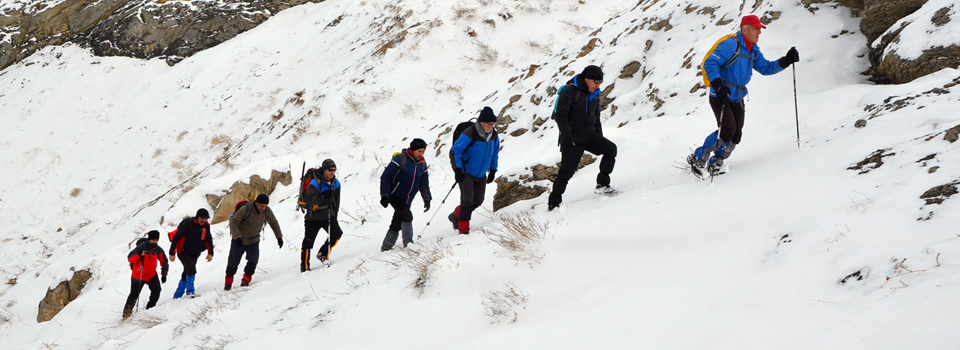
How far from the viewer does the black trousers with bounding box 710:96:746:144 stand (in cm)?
557

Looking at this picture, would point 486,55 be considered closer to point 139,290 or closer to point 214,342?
point 139,290

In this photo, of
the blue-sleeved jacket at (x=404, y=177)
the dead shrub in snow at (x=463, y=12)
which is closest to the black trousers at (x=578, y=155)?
the blue-sleeved jacket at (x=404, y=177)

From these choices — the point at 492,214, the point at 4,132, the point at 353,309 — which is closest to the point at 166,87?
the point at 4,132

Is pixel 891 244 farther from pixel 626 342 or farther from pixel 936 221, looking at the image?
pixel 626 342

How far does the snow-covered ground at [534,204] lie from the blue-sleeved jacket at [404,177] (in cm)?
76

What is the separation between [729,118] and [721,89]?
0.40 m

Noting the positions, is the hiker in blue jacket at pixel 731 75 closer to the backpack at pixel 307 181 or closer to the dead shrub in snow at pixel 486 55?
the backpack at pixel 307 181

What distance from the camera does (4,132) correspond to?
69.3 feet

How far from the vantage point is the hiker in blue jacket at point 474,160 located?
20.1 ft

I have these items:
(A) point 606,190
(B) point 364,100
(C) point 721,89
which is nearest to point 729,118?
(C) point 721,89

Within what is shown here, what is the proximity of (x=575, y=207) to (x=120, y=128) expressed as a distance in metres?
21.1

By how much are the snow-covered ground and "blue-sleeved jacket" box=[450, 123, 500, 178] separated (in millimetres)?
767

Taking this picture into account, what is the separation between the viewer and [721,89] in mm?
5336

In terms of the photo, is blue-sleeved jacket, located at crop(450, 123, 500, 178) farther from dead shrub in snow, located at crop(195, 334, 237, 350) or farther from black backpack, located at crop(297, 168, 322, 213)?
dead shrub in snow, located at crop(195, 334, 237, 350)
